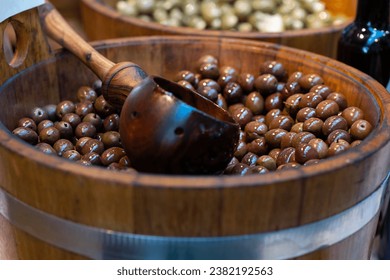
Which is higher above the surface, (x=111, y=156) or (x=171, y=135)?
(x=171, y=135)

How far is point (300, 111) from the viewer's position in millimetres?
1237

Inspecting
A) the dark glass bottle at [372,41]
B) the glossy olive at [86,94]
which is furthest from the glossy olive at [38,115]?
the dark glass bottle at [372,41]

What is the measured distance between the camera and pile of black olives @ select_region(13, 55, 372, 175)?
1.09 m

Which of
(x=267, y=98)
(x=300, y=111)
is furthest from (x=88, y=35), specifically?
(x=300, y=111)

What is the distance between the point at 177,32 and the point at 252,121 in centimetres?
50

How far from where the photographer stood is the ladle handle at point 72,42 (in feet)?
3.99

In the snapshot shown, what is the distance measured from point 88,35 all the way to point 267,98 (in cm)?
93

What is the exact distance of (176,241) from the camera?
0.83 meters

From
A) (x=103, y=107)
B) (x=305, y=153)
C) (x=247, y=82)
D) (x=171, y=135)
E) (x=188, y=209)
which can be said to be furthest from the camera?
(x=247, y=82)

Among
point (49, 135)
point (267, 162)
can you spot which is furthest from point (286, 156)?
point (49, 135)

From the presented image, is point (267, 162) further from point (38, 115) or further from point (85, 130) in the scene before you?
point (38, 115)

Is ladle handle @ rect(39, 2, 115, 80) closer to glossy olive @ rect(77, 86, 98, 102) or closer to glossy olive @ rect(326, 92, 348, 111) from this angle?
glossy olive @ rect(77, 86, 98, 102)

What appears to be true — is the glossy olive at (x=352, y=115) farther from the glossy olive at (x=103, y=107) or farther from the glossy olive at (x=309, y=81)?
the glossy olive at (x=103, y=107)

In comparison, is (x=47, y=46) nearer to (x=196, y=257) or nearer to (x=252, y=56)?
(x=252, y=56)
